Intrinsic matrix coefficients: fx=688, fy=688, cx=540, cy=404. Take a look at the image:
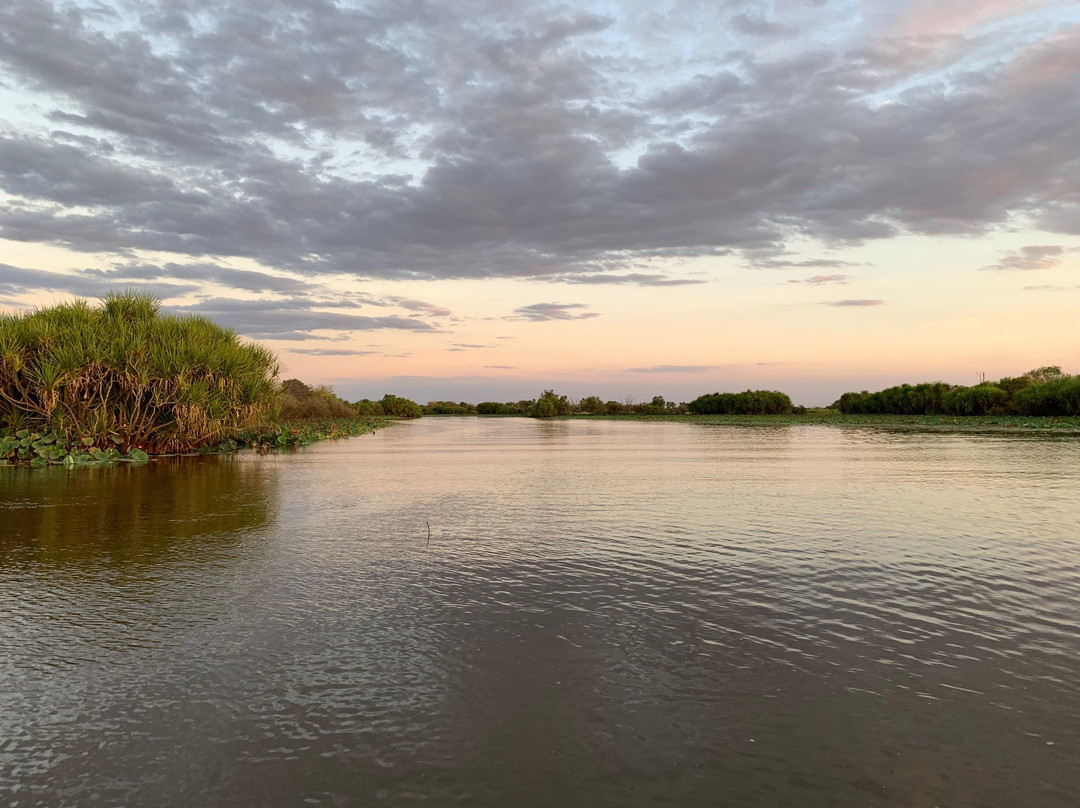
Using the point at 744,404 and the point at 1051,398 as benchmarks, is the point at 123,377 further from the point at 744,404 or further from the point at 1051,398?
the point at 744,404

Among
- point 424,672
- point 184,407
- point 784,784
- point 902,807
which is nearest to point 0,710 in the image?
point 424,672

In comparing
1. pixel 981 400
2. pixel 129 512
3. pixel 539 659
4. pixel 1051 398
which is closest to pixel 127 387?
pixel 129 512

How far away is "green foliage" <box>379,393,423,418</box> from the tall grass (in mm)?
95574

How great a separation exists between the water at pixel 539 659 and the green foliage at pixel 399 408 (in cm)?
11556

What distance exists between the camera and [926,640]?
7000 millimetres

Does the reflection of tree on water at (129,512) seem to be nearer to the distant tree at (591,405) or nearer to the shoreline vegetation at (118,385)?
the shoreline vegetation at (118,385)

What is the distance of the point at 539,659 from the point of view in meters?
6.41

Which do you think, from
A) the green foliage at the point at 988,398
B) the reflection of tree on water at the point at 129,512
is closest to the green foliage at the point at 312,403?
the reflection of tree on water at the point at 129,512

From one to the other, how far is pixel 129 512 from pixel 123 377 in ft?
52.8

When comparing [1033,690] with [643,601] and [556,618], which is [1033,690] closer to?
[643,601]

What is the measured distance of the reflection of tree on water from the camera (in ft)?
36.2

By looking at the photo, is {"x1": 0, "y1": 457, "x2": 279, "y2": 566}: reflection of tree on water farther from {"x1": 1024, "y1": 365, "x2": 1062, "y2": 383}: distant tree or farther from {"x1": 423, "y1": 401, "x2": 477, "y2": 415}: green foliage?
{"x1": 423, "y1": 401, "x2": 477, "y2": 415}: green foliage

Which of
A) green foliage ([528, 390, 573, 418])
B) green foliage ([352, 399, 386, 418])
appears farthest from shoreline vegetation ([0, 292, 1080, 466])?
green foliage ([352, 399, 386, 418])

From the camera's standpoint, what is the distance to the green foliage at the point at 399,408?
425ft
